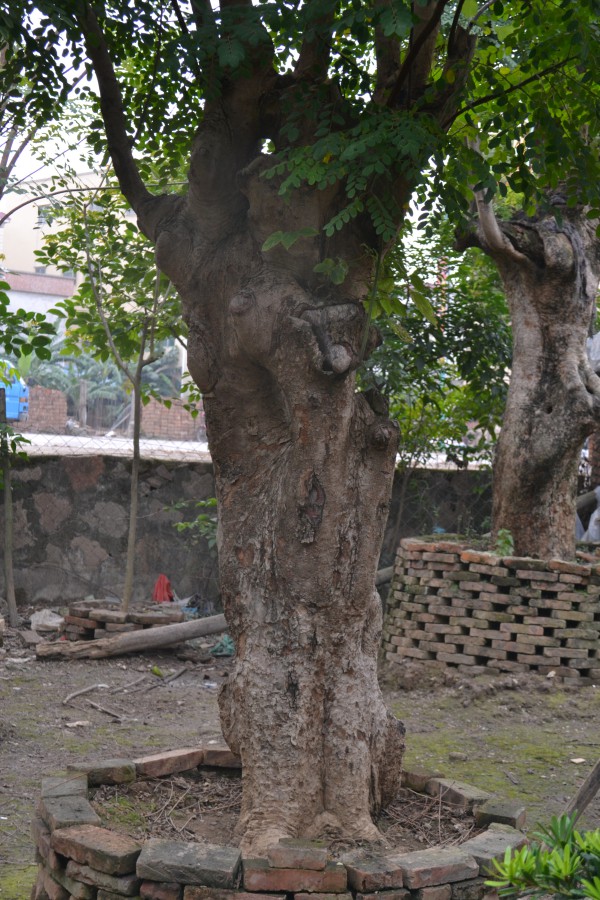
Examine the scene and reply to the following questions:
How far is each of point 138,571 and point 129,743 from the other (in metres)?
Result: 3.63

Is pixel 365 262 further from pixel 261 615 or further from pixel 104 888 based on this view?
pixel 104 888

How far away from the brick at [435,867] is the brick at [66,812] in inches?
42.4

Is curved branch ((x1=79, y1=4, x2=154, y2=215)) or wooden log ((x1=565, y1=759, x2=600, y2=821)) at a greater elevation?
curved branch ((x1=79, y1=4, x2=154, y2=215))

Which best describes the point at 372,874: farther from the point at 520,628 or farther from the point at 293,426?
the point at 520,628

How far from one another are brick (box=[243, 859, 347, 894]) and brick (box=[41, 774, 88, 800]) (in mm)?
938

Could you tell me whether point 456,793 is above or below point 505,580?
below

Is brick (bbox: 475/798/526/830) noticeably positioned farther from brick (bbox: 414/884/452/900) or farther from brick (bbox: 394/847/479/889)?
brick (bbox: 414/884/452/900)

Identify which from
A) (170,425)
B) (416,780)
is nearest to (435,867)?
(416,780)

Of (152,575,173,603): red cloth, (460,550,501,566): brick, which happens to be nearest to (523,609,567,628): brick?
(460,550,501,566): brick

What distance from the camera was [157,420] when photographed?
25938mm

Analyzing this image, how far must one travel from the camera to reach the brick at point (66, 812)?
10.7ft

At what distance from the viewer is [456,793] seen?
3.92m

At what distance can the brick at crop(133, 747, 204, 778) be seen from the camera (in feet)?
13.1

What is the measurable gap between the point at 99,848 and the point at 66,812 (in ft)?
1.22
